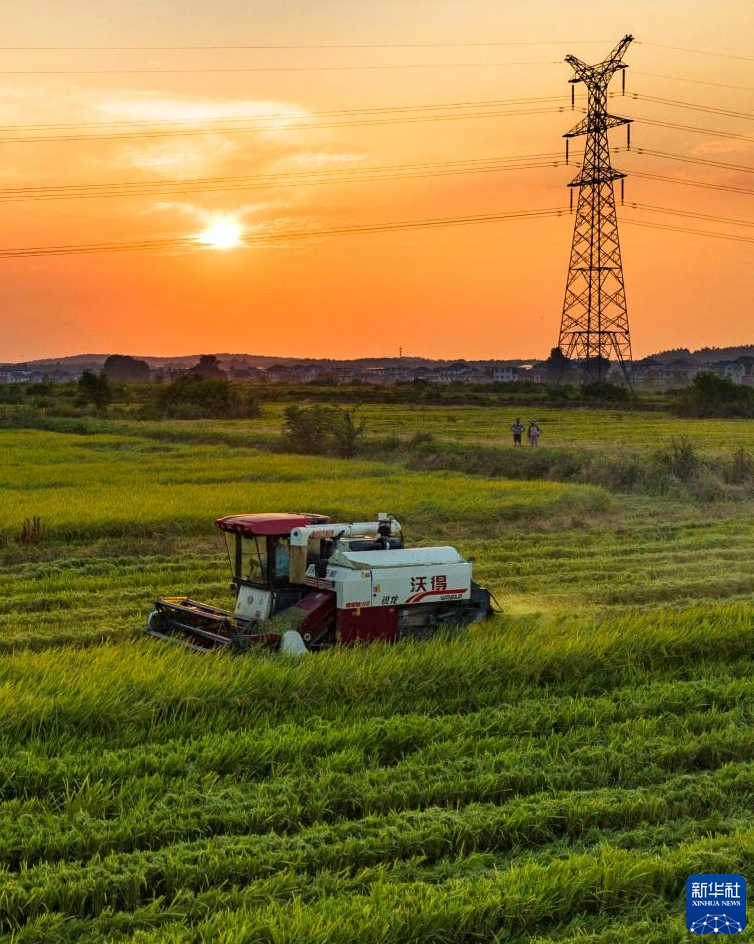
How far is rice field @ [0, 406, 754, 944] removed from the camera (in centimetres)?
552

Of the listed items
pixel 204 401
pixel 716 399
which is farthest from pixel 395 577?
pixel 716 399

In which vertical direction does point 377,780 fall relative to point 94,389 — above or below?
below

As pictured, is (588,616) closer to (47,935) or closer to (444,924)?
(444,924)

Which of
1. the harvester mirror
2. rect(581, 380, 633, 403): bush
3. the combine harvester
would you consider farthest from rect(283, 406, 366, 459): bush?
rect(581, 380, 633, 403): bush

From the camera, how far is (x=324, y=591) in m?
11.2

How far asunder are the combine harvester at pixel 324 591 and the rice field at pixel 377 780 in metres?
0.68

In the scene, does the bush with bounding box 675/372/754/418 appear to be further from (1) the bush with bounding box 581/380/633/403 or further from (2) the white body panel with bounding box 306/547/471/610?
(2) the white body panel with bounding box 306/547/471/610

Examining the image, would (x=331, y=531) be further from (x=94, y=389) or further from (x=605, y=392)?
(x=605, y=392)

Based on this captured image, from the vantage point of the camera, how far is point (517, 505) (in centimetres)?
2462

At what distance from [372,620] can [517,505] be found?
14.0 metres

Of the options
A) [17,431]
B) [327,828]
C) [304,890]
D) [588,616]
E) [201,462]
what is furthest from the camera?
[17,431]

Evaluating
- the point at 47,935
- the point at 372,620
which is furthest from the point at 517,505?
the point at 47,935

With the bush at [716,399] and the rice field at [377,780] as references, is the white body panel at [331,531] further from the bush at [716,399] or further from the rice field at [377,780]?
the bush at [716,399]

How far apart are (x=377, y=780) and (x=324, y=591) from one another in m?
4.12
